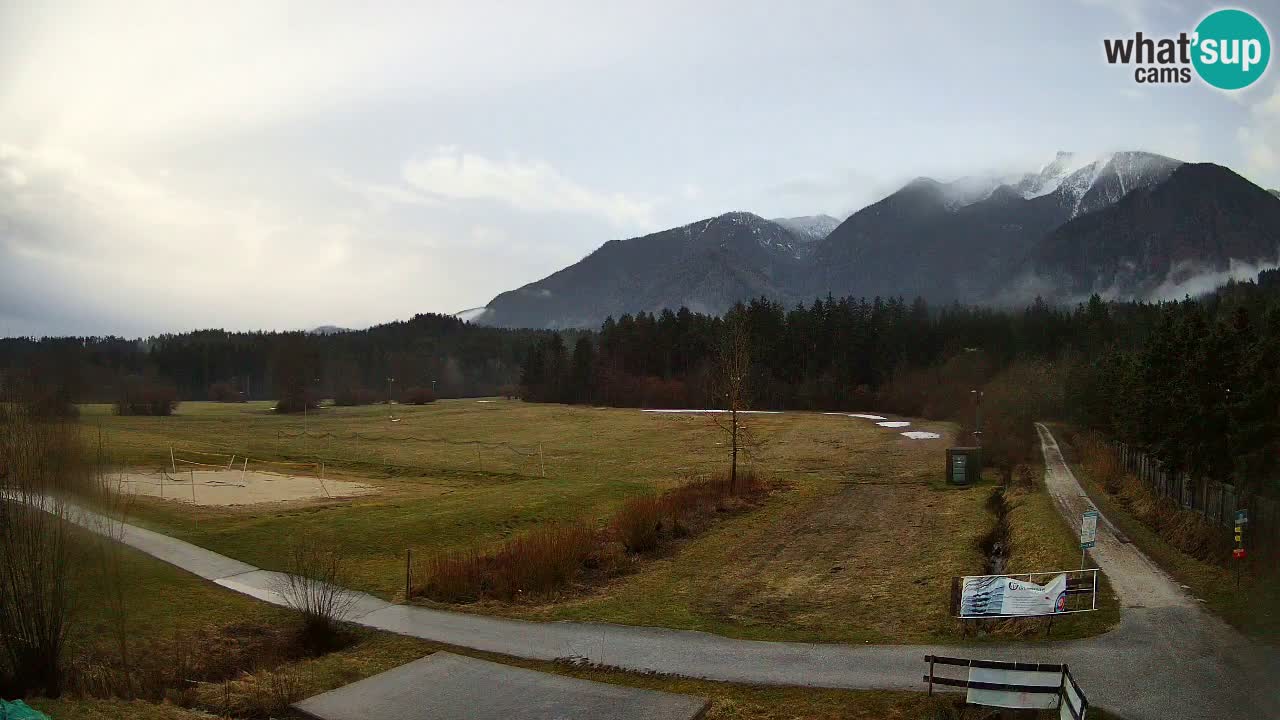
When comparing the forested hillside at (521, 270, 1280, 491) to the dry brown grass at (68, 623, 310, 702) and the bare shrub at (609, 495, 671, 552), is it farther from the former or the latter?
the dry brown grass at (68, 623, 310, 702)

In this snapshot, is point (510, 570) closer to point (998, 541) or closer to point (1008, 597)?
point (1008, 597)

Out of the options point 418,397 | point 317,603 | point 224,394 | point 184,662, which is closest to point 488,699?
point 317,603

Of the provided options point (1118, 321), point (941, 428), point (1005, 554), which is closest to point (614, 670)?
point (1005, 554)

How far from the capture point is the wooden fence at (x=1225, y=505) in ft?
71.5

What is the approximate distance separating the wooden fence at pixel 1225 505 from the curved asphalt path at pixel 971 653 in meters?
4.15

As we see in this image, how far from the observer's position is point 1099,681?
1320 centimetres

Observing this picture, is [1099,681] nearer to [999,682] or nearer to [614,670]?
[999,682]

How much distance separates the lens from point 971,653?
49.3 feet

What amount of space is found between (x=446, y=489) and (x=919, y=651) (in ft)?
110

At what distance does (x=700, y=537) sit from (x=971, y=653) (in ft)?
51.3

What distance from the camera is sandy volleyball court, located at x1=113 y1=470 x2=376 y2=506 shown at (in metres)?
38.8

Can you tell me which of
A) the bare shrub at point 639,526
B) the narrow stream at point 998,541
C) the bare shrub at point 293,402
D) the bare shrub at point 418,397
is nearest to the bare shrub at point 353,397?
the bare shrub at point 418,397

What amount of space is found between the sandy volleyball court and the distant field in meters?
2.45

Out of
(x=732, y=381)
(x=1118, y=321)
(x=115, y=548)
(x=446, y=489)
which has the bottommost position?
(x=446, y=489)
